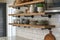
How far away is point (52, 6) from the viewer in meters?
2.20

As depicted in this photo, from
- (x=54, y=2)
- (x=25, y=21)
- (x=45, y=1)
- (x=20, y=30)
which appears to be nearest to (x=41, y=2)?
(x=45, y=1)

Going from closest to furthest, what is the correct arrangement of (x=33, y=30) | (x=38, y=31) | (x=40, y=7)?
(x=40, y=7), (x=38, y=31), (x=33, y=30)

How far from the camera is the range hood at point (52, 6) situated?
2.10 meters

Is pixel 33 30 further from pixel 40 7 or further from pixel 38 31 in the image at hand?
pixel 40 7

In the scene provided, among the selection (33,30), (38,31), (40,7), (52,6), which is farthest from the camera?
(33,30)

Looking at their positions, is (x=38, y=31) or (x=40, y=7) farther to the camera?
(x=38, y=31)

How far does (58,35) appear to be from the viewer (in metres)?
2.35

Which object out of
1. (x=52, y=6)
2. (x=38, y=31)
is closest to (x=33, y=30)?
(x=38, y=31)

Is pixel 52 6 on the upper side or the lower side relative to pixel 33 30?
upper

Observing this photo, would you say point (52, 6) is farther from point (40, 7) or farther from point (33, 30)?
point (33, 30)

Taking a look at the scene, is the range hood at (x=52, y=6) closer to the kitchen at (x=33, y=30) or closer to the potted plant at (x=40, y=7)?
the kitchen at (x=33, y=30)

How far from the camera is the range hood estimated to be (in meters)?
2.10

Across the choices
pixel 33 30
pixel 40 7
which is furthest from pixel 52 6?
pixel 33 30

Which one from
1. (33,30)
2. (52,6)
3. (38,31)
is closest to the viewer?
(52,6)
